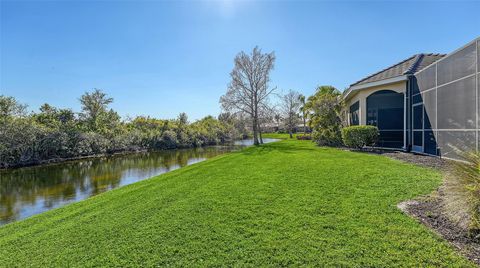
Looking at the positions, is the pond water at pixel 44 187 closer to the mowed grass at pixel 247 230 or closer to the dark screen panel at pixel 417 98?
the mowed grass at pixel 247 230

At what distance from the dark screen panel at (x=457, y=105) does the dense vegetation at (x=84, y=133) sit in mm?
20086

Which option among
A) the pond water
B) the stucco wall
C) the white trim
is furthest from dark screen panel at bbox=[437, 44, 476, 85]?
the pond water

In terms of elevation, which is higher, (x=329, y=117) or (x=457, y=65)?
(x=457, y=65)

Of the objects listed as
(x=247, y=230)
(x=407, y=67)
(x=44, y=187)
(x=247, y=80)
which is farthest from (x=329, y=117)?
(x=44, y=187)

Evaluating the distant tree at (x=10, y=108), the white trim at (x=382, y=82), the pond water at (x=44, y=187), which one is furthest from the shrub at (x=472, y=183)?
the distant tree at (x=10, y=108)

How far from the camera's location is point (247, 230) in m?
3.81

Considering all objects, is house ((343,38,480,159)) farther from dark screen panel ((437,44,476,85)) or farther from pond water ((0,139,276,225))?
pond water ((0,139,276,225))

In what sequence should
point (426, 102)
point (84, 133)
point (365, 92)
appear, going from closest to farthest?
point (426, 102) < point (365, 92) < point (84, 133)

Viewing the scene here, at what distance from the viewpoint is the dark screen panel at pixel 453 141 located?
757cm

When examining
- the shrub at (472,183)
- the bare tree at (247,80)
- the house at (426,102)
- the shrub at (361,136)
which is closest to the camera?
the shrub at (472,183)

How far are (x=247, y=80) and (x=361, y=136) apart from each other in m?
14.8

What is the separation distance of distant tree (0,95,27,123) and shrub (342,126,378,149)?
857 inches

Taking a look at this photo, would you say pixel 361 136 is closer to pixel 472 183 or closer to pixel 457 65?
pixel 457 65

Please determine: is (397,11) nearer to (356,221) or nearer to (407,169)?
(407,169)
